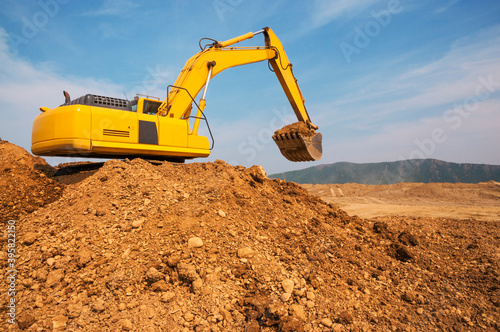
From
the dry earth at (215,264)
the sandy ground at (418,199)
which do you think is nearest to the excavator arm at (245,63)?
the dry earth at (215,264)

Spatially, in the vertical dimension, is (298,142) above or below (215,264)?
above

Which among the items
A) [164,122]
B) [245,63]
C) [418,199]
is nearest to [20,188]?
[164,122]

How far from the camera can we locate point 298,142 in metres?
8.50

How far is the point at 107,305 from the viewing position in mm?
3244

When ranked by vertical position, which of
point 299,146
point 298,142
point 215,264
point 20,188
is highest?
point 298,142

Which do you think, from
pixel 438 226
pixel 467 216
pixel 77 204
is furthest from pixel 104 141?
pixel 467 216

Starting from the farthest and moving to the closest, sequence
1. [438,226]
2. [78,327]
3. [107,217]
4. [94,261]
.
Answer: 1. [438,226]
2. [107,217]
3. [94,261]
4. [78,327]

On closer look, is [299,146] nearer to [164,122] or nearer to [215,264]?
[164,122]

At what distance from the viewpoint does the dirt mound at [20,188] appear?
16.3 feet

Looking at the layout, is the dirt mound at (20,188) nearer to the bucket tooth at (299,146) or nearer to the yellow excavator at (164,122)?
A: the yellow excavator at (164,122)

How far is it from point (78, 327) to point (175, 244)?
1.32m

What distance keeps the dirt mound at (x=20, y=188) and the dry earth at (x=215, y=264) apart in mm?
31

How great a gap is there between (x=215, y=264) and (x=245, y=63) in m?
6.10

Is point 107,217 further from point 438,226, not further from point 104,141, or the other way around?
point 438,226
